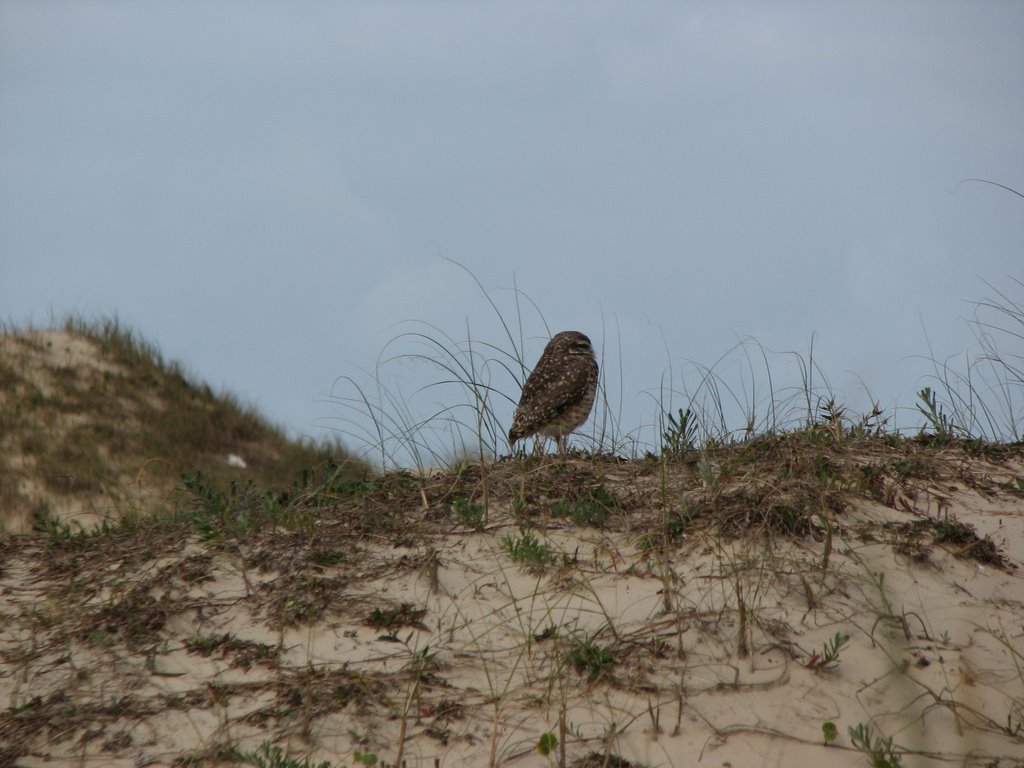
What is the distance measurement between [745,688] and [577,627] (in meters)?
0.81

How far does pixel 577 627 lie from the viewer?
499 centimetres

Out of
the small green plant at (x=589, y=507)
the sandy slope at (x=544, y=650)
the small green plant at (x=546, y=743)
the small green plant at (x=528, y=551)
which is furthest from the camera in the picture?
the small green plant at (x=589, y=507)

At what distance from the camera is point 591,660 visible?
4.71 m

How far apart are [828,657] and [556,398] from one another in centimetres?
476

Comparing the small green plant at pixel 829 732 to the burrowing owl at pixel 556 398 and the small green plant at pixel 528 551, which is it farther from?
the burrowing owl at pixel 556 398

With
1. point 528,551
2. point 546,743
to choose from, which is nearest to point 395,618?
point 528,551

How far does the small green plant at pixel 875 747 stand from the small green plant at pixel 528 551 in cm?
172

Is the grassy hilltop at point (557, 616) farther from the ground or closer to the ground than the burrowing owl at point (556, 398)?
closer to the ground

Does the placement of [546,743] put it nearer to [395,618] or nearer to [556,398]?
[395,618]

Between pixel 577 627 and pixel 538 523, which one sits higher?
pixel 538 523

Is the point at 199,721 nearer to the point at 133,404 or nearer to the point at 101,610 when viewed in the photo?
the point at 101,610

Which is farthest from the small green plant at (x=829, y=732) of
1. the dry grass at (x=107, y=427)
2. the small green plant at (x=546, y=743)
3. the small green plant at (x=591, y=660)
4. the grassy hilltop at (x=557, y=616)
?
the dry grass at (x=107, y=427)

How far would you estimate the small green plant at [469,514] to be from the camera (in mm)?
5887

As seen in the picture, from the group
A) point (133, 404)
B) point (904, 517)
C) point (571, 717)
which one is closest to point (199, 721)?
point (571, 717)
